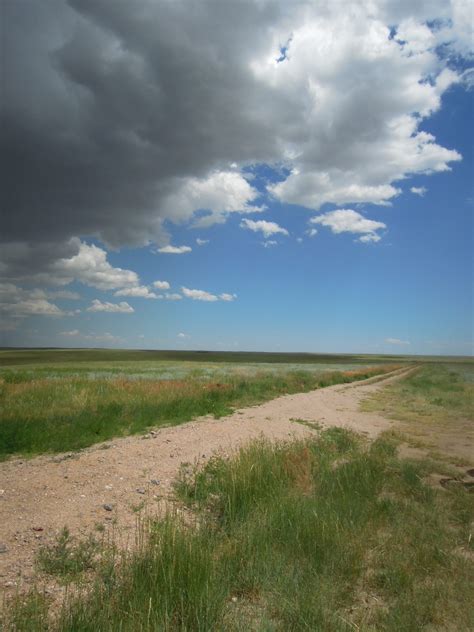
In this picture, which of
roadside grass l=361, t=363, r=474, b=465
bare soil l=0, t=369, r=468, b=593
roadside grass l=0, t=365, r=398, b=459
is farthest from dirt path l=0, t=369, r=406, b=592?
roadside grass l=361, t=363, r=474, b=465

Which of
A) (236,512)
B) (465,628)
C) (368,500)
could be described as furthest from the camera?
(368,500)

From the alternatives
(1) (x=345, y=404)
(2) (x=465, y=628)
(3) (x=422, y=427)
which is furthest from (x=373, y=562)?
(1) (x=345, y=404)

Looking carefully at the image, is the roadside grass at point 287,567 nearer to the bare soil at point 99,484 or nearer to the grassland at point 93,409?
the bare soil at point 99,484

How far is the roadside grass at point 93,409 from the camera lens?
38.8ft

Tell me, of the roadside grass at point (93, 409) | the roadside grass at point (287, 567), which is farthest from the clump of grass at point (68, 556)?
the roadside grass at point (93, 409)

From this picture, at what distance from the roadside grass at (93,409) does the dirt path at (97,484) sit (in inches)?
44.4

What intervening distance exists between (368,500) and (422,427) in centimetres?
1068

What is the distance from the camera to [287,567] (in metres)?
5.10

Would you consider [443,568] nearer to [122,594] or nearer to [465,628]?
[465,628]

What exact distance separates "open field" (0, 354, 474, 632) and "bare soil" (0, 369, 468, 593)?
A: 0.04 meters

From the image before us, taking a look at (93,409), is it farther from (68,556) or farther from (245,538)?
(245,538)

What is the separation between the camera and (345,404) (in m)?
24.3

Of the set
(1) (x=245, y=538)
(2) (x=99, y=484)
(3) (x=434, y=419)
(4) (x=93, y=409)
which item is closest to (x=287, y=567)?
(1) (x=245, y=538)

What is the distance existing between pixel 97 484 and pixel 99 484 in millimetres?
39
